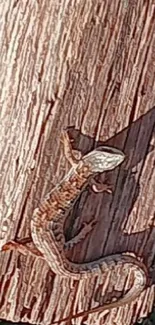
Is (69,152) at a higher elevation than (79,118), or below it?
below

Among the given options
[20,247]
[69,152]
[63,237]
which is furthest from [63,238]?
[69,152]

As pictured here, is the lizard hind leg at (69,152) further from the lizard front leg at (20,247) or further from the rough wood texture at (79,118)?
the lizard front leg at (20,247)

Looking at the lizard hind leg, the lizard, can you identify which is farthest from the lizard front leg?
the lizard hind leg

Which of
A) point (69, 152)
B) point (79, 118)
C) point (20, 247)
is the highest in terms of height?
point (79, 118)

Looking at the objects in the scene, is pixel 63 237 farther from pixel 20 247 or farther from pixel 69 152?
pixel 69 152

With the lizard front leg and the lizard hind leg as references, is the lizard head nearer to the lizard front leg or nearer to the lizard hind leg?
the lizard hind leg

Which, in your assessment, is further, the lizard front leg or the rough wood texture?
the lizard front leg

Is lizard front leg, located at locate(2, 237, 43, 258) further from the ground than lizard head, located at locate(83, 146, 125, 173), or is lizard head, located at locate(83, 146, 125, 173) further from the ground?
lizard head, located at locate(83, 146, 125, 173)
